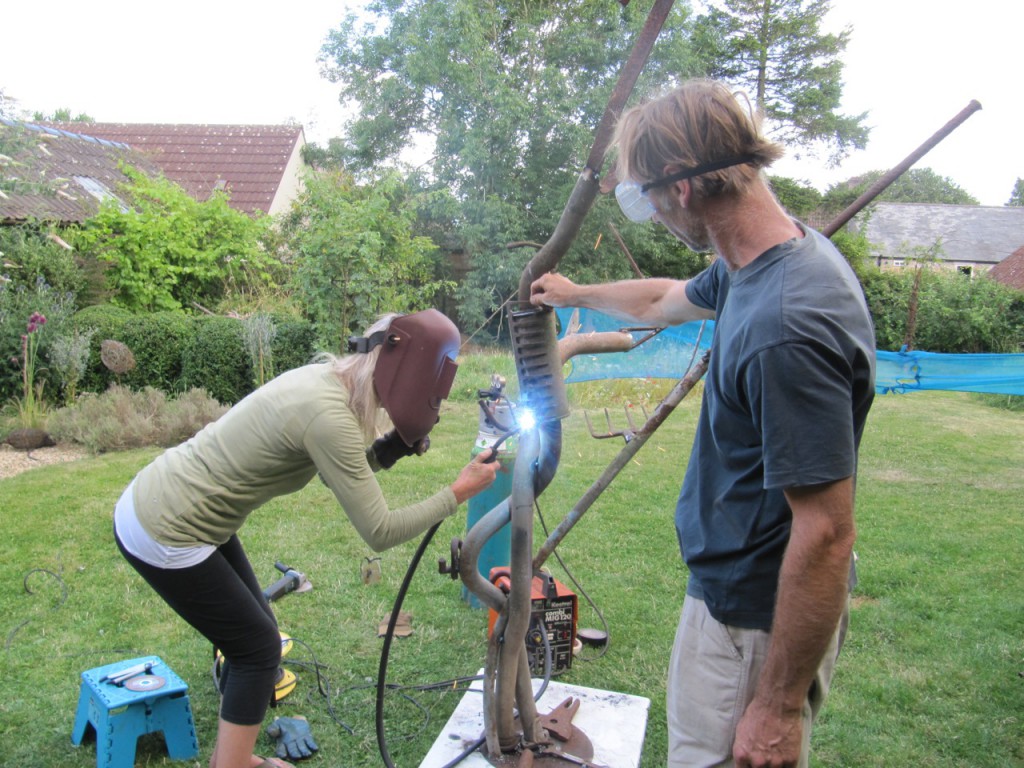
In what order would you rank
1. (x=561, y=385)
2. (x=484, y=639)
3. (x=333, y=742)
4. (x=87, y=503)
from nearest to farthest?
(x=561, y=385) → (x=333, y=742) → (x=484, y=639) → (x=87, y=503)

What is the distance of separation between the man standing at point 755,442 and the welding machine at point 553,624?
165 cm

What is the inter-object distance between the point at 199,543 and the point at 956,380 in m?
7.97

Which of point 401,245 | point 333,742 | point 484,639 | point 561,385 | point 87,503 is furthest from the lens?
point 401,245

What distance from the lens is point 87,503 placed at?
5.31 m

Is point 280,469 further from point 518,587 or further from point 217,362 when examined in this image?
point 217,362

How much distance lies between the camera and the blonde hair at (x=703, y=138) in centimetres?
134

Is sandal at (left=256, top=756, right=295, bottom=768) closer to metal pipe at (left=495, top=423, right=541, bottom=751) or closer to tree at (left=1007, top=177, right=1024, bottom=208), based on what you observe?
metal pipe at (left=495, top=423, right=541, bottom=751)

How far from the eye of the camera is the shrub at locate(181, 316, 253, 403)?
815cm

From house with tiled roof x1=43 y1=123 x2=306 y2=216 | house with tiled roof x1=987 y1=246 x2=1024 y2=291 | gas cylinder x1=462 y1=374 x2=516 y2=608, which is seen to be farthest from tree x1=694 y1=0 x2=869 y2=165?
gas cylinder x1=462 y1=374 x2=516 y2=608

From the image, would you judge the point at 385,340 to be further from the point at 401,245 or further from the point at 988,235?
the point at 988,235

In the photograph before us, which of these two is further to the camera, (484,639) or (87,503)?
(87,503)

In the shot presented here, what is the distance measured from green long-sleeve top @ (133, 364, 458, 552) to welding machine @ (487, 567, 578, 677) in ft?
3.79

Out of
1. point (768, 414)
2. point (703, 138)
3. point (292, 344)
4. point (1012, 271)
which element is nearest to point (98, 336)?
point (292, 344)

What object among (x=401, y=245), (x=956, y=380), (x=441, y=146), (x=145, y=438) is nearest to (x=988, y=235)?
(x=441, y=146)
